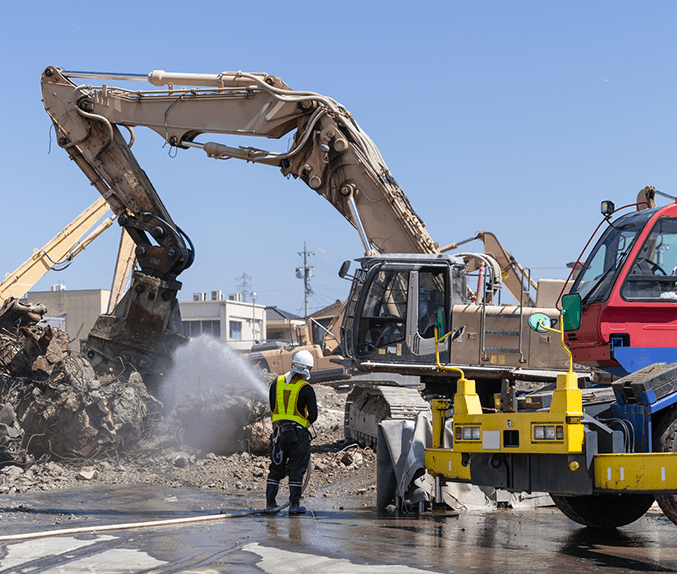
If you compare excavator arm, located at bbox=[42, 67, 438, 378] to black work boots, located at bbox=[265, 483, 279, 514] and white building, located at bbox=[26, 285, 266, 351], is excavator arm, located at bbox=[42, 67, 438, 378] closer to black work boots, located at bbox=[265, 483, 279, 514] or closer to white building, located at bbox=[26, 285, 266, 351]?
black work boots, located at bbox=[265, 483, 279, 514]

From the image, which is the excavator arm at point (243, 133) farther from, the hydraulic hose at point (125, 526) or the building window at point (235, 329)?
the building window at point (235, 329)

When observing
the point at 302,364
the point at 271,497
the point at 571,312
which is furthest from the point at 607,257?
the point at 271,497

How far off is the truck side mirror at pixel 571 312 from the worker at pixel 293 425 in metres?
2.73

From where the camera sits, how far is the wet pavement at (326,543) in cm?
571

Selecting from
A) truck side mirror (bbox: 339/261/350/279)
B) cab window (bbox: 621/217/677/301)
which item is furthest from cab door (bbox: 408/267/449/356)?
cab window (bbox: 621/217/677/301)

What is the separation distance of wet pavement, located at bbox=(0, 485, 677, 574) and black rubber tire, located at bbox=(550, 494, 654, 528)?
0.34ft

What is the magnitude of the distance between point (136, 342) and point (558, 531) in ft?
26.7

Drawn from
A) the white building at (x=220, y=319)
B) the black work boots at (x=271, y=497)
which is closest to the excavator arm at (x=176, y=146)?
the black work boots at (x=271, y=497)

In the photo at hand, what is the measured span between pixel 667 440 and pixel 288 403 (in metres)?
3.97

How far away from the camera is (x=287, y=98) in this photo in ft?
44.5

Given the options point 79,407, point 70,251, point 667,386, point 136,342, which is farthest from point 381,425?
point 70,251

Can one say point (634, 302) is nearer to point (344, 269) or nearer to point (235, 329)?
point (344, 269)

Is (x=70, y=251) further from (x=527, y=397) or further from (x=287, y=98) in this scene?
(x=527, y=397)

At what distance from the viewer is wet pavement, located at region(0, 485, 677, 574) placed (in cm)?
571
